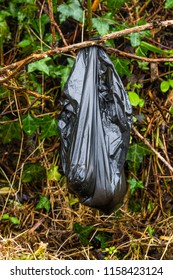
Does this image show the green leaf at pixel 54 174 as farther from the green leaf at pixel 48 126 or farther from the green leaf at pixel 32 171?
the green leaf at pixel 48 126

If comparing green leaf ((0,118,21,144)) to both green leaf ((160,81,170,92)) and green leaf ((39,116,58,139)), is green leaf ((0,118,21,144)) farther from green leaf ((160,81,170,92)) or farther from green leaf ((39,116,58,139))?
green leaf ((160,81,170,92))

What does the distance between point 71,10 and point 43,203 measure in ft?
3.17

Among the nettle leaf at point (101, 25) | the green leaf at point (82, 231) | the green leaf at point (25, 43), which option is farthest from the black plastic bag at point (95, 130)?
the green leaf at point (25, 43)

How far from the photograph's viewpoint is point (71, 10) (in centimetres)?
251

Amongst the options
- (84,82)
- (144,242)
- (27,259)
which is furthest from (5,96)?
(144,242)

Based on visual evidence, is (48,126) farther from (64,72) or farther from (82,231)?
(82,231)

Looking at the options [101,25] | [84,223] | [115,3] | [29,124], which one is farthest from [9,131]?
[115,3]

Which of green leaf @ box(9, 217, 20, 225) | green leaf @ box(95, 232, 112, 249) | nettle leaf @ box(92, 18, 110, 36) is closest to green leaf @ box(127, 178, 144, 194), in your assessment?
green leaf @ box(95, 232, 112, 249)

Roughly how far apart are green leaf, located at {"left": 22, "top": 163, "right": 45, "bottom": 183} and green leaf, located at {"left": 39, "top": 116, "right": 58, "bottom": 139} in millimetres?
244

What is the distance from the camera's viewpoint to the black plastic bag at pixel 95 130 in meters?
2.07

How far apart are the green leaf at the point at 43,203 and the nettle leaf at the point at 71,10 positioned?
35.4 inches

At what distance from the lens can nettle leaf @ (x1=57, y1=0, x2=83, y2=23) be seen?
2.49 metres

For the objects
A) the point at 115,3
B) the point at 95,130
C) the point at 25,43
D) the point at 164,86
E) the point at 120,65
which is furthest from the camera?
the point at 164,86
